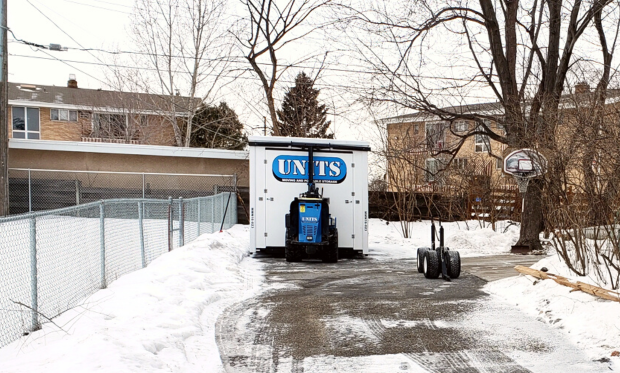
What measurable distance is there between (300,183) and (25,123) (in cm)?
3577

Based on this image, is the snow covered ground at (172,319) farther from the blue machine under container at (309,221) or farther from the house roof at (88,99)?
the house roof at (88,99)

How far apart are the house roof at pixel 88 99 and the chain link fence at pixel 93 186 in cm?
1224

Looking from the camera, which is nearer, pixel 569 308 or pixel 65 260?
pixel 569 308

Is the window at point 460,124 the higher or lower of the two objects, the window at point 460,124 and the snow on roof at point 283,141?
the higher

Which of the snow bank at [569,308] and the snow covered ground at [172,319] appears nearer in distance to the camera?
the snow covered ground at [172,319]

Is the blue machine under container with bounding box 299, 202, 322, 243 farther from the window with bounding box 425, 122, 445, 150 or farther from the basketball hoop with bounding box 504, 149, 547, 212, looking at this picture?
the window with bounding box 425, 122, 445, 150

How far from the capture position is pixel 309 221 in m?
13.8

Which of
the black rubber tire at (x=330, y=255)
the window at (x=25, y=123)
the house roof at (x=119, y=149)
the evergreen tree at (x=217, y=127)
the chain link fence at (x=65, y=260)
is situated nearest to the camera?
the chain link fence at (x=65, y=260)

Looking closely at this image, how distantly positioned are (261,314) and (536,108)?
35.7ft

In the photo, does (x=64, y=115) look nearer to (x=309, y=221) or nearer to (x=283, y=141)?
(x=283, y=141)

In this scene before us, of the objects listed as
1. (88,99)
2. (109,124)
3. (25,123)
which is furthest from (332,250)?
(25,123)

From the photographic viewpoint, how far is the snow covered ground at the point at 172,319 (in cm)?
505

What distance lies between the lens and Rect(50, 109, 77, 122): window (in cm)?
4431

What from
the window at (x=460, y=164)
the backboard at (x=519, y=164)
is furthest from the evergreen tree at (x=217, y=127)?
the backboard at (x=519, y=164)
